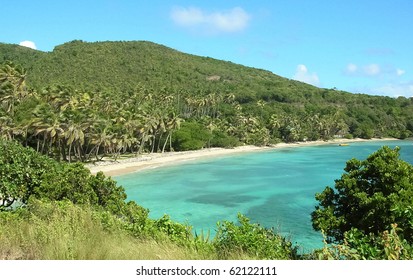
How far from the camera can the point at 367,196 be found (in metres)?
14.0

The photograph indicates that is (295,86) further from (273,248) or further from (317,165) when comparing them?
(273,248)

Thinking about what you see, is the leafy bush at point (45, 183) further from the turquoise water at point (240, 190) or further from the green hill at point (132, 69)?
the green hill at point (132, 69)

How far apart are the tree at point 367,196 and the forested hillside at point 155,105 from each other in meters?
40.0

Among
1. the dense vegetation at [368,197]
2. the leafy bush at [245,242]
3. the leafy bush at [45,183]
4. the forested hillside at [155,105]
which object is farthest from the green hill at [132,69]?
the leafy bush at [245,242]

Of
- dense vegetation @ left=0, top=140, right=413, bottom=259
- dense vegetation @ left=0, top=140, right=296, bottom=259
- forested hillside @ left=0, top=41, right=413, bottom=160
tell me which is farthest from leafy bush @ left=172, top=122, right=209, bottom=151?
dense vegetation @ left=0, top=140, right=296, bottom=259

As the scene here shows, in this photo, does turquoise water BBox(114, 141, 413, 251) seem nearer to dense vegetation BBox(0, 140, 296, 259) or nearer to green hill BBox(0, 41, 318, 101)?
dense vegetation BBox(0, 140, 296, 259)

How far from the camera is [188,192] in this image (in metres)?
45.1

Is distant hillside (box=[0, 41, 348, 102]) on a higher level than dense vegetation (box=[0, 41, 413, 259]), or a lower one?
higher

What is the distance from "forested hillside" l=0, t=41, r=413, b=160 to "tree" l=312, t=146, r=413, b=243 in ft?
131

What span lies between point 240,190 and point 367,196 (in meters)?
33.3

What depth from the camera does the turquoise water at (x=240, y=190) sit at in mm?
32906

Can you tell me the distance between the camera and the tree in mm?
12930

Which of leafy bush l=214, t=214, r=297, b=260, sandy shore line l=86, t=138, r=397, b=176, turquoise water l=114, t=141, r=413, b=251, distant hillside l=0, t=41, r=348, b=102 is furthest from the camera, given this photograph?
Answer: distant hillside l=0, t=41, r=348, b=102

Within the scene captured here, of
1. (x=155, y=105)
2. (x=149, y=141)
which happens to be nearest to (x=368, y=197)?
(x=149, y=141)
